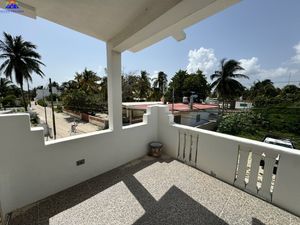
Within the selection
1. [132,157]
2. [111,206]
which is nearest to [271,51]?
[132,157]

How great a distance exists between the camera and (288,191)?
194 cm

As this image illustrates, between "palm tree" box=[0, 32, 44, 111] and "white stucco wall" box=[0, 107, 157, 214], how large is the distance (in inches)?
727

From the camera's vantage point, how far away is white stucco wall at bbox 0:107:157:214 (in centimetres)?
179

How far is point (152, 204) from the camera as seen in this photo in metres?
2.05

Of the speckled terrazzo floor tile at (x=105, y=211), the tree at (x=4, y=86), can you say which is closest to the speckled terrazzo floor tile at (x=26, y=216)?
the speckled terrazzo floor tile at (x=105, y=211)

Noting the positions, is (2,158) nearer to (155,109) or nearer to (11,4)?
(11,4)

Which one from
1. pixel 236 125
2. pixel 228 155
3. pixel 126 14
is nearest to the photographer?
pixel 126 14

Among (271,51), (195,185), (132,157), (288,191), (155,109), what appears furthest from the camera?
(271,51)

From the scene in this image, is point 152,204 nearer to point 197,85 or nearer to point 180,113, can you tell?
point 180,113

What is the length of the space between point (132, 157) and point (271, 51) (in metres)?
11.0

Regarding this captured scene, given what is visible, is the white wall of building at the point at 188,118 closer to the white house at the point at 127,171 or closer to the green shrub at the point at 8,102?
the white house at the point at 127,171

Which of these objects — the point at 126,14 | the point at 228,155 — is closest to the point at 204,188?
the point at 228,155

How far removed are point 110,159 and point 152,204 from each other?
4.54 feet

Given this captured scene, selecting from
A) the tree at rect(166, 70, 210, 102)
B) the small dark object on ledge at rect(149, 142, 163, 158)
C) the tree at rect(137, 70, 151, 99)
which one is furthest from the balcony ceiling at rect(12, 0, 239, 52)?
the tree at rect(166, 70, 210, 102)
